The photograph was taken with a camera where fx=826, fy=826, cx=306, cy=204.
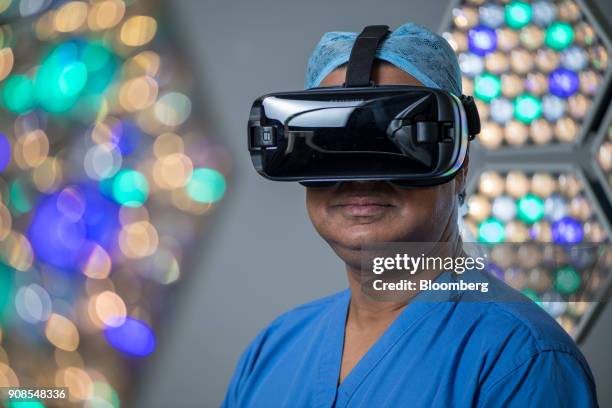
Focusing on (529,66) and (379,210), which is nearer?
(379,210)

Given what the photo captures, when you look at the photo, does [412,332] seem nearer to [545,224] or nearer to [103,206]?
[545,224]

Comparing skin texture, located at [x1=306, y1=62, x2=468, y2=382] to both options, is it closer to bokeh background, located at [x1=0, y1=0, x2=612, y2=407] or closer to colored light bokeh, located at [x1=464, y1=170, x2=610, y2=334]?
colored light bokeh, located at [x1=464, y1=170, x2=610, y2=334]

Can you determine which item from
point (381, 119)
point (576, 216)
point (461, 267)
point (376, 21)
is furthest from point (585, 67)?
point (381, 119)

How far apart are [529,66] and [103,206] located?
72 cm

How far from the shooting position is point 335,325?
0.85m

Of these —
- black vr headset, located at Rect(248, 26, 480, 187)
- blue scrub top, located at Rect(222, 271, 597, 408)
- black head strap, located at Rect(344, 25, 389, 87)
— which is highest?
black head strap, located at Rect(344, 25, 389, 87)

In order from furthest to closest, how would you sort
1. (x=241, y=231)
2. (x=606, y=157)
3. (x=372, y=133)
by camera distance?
(x=241, y=231)
(x=606, y=157)
(x=372, y=133)

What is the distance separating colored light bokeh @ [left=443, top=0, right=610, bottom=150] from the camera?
117 centimetres

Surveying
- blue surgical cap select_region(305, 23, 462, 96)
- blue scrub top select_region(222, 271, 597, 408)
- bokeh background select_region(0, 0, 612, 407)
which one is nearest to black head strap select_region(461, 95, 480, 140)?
blue surgical cap select_region(305, 23, 462, 96)

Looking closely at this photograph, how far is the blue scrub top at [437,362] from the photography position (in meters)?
0.66

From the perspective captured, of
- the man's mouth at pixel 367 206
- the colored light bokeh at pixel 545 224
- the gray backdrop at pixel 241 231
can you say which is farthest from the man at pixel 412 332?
the gray backdrop at pixel 241 231

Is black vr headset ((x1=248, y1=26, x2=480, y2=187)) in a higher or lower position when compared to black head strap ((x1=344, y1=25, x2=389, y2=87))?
lower

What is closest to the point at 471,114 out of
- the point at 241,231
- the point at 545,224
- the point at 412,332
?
the point at 412,332

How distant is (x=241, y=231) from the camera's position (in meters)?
1.35
